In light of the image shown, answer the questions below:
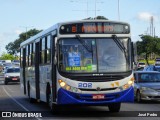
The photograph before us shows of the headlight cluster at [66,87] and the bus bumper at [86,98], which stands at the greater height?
the headlight cluster at [66,87]

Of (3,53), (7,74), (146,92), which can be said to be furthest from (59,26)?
(3,53)

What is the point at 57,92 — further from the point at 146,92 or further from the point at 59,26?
the point at 146,92

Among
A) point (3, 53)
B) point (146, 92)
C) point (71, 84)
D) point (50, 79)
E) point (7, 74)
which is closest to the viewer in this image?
point (71, 84)

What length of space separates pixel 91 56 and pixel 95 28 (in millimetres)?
930

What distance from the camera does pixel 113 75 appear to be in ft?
48.2

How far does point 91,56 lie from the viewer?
14.8 m

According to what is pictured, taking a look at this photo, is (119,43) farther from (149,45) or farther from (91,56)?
(149,45)

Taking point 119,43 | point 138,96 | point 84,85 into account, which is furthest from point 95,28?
point 138,96

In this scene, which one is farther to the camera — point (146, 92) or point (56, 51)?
point (146, 92)

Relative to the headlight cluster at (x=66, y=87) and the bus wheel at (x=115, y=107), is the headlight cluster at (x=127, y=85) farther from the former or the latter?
the bus wheel at (x=115, y=107)

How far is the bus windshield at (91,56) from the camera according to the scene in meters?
14.7

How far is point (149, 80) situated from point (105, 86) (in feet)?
25.7

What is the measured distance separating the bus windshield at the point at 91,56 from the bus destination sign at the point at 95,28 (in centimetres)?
26

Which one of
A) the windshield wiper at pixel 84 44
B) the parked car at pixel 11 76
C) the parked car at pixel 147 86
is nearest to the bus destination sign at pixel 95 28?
the windshield wiper at pixel 84 44
